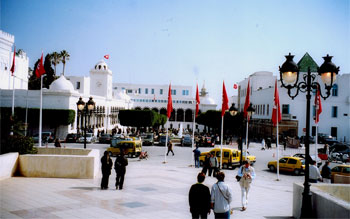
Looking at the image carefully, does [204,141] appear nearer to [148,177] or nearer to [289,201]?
[148,177]

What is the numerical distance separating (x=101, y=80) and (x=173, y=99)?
115ft

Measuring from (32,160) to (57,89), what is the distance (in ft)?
102

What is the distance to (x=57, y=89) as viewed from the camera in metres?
41.9

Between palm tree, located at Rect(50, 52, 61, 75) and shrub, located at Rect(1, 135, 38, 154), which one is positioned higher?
palm tree, located at Rect(50, 52, 61, 75)

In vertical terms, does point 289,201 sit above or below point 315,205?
below

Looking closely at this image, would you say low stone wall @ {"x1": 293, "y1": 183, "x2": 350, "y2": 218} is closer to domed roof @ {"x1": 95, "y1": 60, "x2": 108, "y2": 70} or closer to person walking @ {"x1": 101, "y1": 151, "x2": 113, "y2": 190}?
person walking @ {"x1": 101, "y1": 151, "x2": 113, "y2": 190}

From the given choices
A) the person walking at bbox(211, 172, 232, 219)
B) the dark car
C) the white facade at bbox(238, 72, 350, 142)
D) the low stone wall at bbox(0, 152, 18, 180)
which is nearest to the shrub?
the low stone wall at bbox(0, 152, 18, 180)

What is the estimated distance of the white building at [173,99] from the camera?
85812mm

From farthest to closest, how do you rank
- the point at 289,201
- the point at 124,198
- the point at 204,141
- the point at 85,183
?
1. the point at 204,141
2. the point at 85,183
3. the point at 289,201
4. the point at 124,198

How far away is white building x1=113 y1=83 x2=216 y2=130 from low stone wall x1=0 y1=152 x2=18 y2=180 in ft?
214

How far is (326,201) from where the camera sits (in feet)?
21.9

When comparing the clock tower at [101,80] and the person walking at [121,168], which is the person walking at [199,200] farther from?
the clock tower at [101,80]

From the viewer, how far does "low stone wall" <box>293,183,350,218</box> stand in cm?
601

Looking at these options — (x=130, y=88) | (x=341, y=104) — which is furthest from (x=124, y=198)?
(x=130, y=88)
